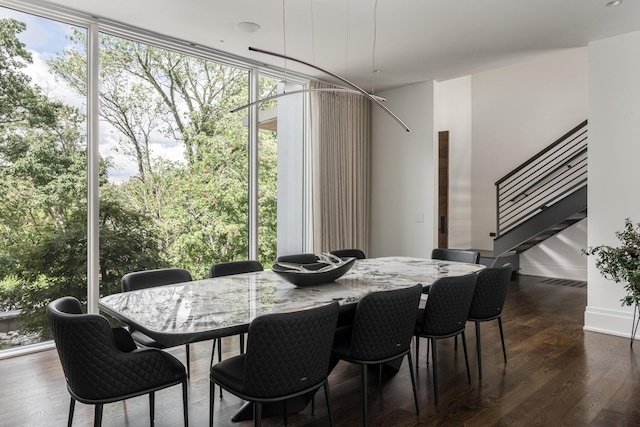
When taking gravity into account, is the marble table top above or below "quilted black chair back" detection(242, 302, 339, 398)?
above

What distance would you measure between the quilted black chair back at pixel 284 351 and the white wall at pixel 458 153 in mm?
5943

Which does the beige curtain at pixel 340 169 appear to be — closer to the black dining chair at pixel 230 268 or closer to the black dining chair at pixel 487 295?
the black dining chair at pixel 230 268

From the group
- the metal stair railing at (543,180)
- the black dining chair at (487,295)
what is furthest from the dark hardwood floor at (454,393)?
the metal stair railing at (543,180)

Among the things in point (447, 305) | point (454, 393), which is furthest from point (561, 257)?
point (447, 305)

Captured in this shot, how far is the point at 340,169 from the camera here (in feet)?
19.1

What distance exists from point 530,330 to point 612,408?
1645 mm

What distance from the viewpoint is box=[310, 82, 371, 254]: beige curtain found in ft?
18.1

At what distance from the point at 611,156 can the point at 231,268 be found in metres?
3.66

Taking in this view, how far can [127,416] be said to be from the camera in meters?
2.48

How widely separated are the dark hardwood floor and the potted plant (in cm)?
44

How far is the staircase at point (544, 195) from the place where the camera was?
20.2ft

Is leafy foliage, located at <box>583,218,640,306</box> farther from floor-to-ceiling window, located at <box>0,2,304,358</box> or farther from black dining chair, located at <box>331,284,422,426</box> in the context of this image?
floor-to-ceiling window, located at <box>0,2,304,358</box>

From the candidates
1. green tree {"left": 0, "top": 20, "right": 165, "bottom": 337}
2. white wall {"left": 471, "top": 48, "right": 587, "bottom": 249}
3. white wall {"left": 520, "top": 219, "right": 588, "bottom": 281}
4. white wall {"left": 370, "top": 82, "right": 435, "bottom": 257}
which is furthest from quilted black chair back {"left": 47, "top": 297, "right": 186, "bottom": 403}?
white wall {"left": 471, "top": 48, "right": 587, "bottom": 249}

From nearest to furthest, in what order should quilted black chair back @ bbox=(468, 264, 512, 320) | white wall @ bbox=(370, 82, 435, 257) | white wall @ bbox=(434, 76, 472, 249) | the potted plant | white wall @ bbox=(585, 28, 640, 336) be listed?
quilted black chair back @ bbox=(468, 264, 512, 320)
the potted plant
white wall @ bbox=(585, 28, 640, 336)
white wall @ bbox=(370, 82, 435, 257)
white wall @ bbox=(434, 76, 472, 249)
